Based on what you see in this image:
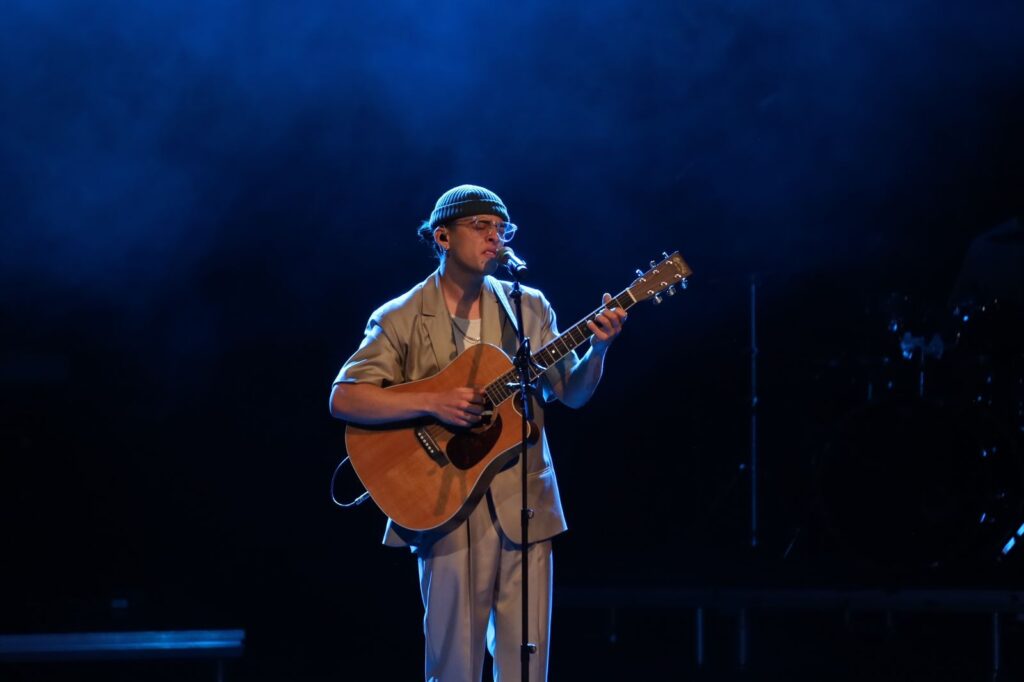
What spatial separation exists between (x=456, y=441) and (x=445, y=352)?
1.02ft

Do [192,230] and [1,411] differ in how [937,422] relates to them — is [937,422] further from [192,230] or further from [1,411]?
[1,411]

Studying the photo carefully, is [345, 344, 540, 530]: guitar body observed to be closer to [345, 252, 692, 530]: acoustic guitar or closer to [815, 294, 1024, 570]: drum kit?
[345, 252, 692, 530]: acoustic guitar

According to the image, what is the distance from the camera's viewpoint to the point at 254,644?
573cm

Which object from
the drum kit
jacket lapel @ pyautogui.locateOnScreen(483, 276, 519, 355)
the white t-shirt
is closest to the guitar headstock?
jacket lapel @ pyautogui.locateOnScreen(483, 276, 519, 355)

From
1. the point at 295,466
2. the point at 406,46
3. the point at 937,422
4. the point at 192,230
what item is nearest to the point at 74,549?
the point at 295,466

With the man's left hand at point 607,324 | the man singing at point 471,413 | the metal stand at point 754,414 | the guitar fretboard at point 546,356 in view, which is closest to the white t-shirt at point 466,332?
the man singing at point 471,413

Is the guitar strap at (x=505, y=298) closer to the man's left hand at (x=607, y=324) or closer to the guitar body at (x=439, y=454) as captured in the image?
the guitar body at (x=439, y=454)

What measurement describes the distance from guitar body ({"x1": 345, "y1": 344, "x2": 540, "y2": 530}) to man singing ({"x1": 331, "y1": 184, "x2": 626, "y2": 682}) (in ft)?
0.22

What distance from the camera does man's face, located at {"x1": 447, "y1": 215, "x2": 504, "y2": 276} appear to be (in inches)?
139

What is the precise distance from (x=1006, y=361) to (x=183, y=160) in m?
4.47

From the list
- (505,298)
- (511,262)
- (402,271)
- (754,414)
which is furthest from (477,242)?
(754,414)

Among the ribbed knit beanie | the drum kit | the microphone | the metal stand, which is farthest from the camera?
the metal stand

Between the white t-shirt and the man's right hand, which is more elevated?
the white t-shirt

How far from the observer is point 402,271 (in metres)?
6.10
